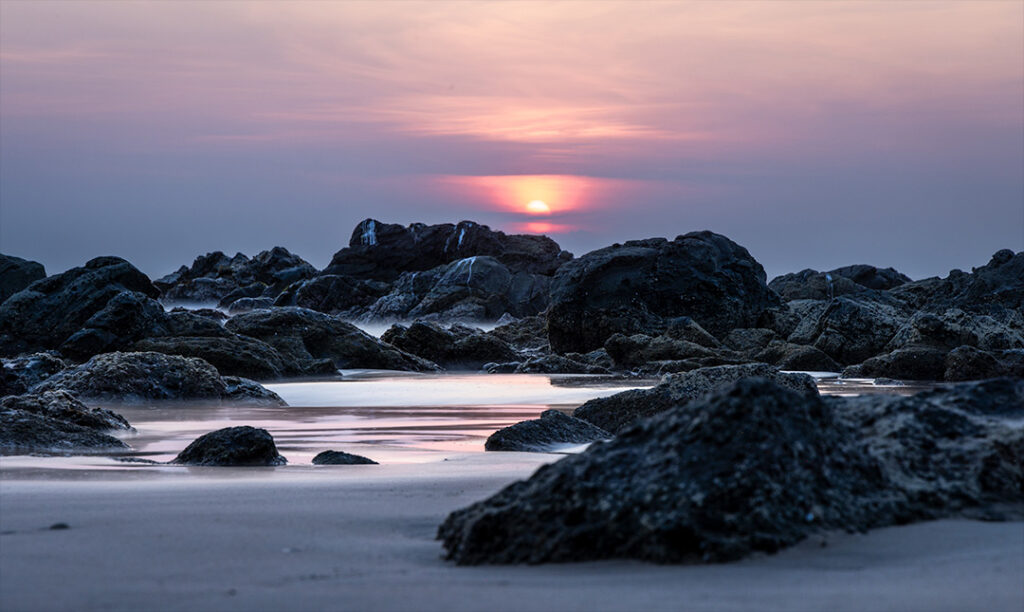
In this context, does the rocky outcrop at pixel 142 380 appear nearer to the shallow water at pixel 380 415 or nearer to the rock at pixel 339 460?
the shallow water at pixel 380 415

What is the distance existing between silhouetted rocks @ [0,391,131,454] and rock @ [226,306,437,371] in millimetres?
10073

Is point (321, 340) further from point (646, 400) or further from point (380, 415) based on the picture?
point (646, 400)

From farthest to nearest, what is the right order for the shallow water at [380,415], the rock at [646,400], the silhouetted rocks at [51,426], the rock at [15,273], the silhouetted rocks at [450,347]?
the rock at [15,273]
the silhouetted rocks at [450,347]
the rock at [646,400]
the shallow water at [380,415]
the silhouetted rocks at [51,426]

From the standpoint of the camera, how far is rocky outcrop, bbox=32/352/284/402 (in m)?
11.5

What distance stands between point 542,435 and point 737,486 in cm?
408

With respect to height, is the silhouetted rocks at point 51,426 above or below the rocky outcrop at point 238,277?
below

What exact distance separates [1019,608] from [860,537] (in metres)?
0.59

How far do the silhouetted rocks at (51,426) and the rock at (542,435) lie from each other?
2553 millimetres

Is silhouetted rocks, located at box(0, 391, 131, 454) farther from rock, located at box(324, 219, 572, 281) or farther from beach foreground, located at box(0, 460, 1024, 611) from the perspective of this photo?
rock, located at box(324, 219, 572, 281)

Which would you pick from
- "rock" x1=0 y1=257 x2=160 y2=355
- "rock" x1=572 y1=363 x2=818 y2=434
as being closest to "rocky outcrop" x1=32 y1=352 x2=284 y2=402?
"rock" x1=572 y1=363 x2=818 y2=434

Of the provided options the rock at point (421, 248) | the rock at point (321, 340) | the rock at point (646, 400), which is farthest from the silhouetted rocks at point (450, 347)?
the rock at point (421, 248)

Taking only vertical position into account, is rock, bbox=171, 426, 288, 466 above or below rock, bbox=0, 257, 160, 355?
below

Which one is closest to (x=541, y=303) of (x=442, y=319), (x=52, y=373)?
(x=442, y=319)

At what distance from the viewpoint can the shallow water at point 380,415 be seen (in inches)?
283
